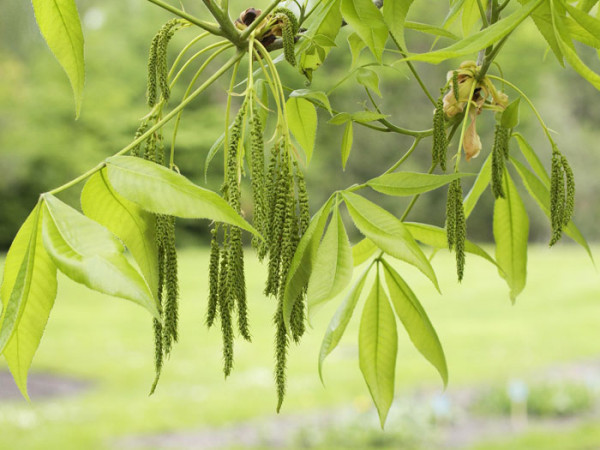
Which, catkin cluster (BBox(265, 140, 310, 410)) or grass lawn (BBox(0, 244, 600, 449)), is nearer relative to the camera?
catkin cluster (BBox(265, 140, 310, 410))

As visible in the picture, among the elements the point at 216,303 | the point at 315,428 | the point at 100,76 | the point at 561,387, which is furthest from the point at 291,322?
the point at 100,76

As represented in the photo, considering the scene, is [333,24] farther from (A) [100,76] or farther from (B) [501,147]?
(A) [100,76]

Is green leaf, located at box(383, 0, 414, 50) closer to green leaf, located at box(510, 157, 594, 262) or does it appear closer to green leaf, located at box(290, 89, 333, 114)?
green leaf, located at box(290, 89, 333, 114)

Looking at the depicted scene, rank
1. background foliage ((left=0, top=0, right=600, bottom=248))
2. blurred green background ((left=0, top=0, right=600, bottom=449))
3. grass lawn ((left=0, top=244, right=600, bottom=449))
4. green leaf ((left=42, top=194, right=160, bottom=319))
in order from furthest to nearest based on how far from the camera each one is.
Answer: background foliage ((left=0, top=0, right=600, bottom=248)), grass lawn ((left=0, top=244, right=600, bottom=449)), blurred green background ((left=0, top=0, right=600, bottom=449)), green leaf ((left=42, top=194, right=160, bottom=319))

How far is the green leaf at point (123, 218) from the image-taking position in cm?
30

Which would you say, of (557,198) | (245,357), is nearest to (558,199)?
(557,198)

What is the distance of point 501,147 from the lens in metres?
0.38

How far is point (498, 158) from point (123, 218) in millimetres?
190

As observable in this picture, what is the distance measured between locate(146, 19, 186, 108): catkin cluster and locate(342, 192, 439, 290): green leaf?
10 cm

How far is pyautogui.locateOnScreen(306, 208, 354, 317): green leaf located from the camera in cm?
30

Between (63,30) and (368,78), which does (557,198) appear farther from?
(63,30)

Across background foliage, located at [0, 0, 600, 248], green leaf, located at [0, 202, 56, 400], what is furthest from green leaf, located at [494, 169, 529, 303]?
background foliage, located at [0, 0, 600, 248]

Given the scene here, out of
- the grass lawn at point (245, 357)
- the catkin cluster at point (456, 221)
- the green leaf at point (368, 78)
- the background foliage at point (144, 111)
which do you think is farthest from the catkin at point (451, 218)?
the background foliage at point (144, 111)

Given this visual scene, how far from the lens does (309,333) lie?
0.49 m
